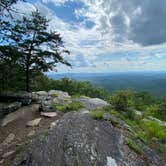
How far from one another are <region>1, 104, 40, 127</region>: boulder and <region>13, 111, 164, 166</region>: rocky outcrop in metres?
3.04

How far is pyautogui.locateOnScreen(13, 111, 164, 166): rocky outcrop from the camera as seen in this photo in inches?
231

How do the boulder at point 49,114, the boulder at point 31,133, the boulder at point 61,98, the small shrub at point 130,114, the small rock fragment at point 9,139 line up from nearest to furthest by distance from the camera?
the small rock fragment at point 9,139 → the boulder at point 31,133 → the boulder at point 49,114 → the small shrub at point 130,114 → the boulder at point 61,98

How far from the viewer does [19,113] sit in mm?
10477

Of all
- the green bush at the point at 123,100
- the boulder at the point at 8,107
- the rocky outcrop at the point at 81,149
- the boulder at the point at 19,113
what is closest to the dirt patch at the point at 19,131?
the boulder at the point at 19,113

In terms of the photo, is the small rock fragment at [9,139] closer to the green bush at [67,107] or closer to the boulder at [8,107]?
the boulder at [8,107]

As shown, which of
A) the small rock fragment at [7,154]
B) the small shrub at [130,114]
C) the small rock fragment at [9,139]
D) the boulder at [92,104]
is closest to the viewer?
the small rock fragment at [7,154]

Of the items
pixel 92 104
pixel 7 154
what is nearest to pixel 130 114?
pixel 92 104

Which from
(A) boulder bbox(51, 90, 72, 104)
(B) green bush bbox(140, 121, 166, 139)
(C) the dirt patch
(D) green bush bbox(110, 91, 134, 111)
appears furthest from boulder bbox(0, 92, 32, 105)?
(B) green bush bbox(140, 121, 166, 139)

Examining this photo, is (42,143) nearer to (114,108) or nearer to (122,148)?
(122,148)

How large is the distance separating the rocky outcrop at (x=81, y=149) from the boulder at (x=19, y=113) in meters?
3.04

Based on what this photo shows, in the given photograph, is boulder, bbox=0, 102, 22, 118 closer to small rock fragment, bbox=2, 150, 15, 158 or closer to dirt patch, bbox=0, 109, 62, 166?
dirt patch, bbox=0, 109, 62, 166

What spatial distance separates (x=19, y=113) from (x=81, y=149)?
17.0 ft

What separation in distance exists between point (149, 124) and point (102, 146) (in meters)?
4.66

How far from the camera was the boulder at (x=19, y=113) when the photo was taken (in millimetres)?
9906
